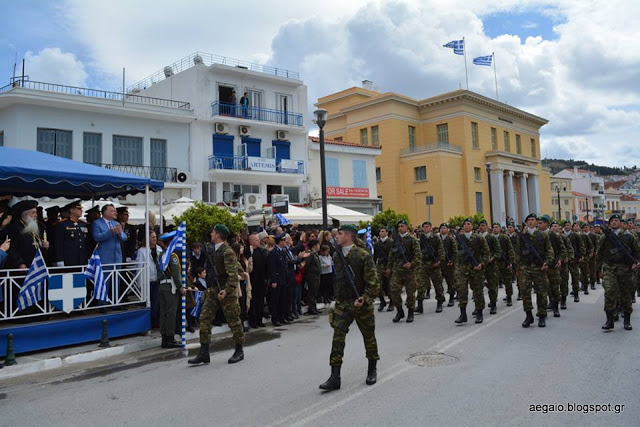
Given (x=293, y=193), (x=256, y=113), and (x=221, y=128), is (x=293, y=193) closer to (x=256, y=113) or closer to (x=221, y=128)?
(x=256, y=113)

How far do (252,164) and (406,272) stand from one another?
19408 mm

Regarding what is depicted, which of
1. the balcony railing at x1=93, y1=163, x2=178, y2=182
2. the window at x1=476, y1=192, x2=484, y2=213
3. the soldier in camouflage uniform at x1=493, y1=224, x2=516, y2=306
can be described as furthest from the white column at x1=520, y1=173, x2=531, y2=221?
the soldier in camouflage uniform at x1=493, y1=224, x2=516, y2=306

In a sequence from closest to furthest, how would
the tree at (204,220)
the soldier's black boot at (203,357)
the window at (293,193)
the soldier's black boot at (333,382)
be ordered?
the soldier's black boot at (333,382) → the soldier's black boot at (203,357) → the tree at (204,220) → the window at (293,193)

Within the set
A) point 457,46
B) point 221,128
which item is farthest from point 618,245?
point 457,46

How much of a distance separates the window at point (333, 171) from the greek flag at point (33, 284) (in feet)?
86.2

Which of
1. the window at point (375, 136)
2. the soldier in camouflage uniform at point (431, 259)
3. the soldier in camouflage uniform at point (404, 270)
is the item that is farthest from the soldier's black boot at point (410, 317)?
the window at point (375, 136)

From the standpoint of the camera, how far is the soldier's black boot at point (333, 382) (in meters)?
5.56

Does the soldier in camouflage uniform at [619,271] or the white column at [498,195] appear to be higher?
the white column at [498,195]

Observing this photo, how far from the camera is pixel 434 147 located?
42.8 metres

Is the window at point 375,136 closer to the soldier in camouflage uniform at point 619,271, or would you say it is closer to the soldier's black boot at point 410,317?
the soldier's black boot at point 410,317

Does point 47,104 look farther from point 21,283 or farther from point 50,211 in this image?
point 21,283

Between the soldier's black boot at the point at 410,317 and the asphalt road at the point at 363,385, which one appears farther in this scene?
the soldier's black boot at the point at 410,317

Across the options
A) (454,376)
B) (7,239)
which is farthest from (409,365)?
(7,239)

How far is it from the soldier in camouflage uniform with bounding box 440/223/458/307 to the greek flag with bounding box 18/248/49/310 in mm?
8812
